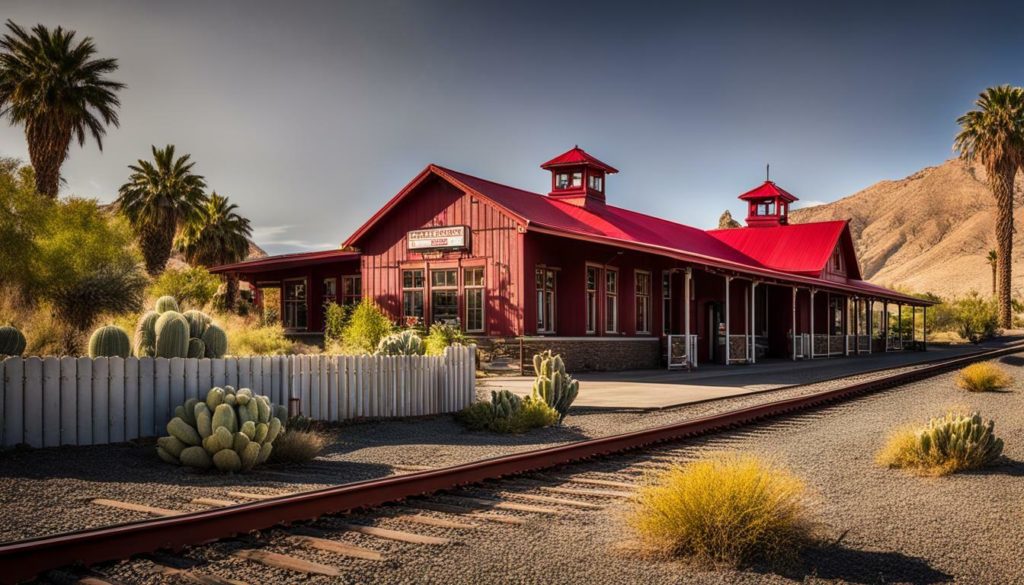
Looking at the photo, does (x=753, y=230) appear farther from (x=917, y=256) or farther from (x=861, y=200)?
(x=861, y=200)

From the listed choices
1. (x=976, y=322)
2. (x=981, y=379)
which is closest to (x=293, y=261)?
(x=981, y=379)

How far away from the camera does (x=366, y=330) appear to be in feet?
74.3

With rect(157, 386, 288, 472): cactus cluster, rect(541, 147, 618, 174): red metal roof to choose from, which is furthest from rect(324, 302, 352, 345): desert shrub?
rect(157, 386, 288, 472): cactus cluster

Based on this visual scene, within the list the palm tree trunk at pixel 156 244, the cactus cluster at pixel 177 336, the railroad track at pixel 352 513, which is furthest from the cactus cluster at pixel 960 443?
the palm tree trunk at pixel 156 244

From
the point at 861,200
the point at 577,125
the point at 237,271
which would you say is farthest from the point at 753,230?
the point at 861,200

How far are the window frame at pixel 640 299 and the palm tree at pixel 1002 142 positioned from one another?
33.7 metres

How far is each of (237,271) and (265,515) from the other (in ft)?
95.6

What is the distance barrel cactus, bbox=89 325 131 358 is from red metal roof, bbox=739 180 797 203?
114 ft

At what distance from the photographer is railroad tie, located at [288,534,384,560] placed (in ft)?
16.5

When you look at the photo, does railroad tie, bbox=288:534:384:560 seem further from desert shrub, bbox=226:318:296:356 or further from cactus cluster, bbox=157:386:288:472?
desert shrub, bbox=226:318:296:356

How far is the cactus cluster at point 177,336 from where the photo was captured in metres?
12.0

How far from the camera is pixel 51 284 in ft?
76.6

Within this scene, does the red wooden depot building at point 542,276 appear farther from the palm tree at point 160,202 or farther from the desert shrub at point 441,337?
the palm tree at point 160,202

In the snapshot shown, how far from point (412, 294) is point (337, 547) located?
21251 mm
